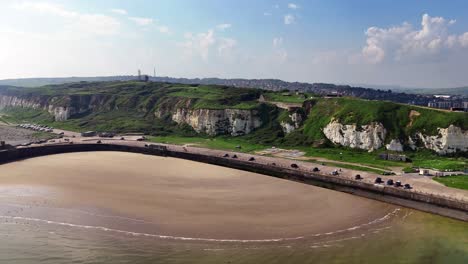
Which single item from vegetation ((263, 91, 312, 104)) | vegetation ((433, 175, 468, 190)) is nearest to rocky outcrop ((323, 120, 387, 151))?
vegetation ((433, 175, 468, 190))

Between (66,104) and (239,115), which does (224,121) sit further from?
(66,104)

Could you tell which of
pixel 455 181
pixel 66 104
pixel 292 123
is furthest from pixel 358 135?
pixel 66 104

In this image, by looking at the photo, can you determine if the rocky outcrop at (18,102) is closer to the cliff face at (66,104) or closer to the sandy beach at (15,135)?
the cliff face at (66,104)

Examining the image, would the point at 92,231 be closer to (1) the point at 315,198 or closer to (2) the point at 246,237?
(2) the point at 246,237

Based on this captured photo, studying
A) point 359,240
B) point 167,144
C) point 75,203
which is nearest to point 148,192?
point 75,203

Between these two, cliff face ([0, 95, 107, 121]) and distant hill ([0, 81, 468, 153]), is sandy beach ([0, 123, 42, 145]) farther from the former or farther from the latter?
cliff face ([0, 95, 107, 121])

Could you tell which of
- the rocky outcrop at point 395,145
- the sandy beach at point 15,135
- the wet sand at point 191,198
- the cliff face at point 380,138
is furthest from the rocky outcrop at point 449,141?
the sandy beach at point 15,135
